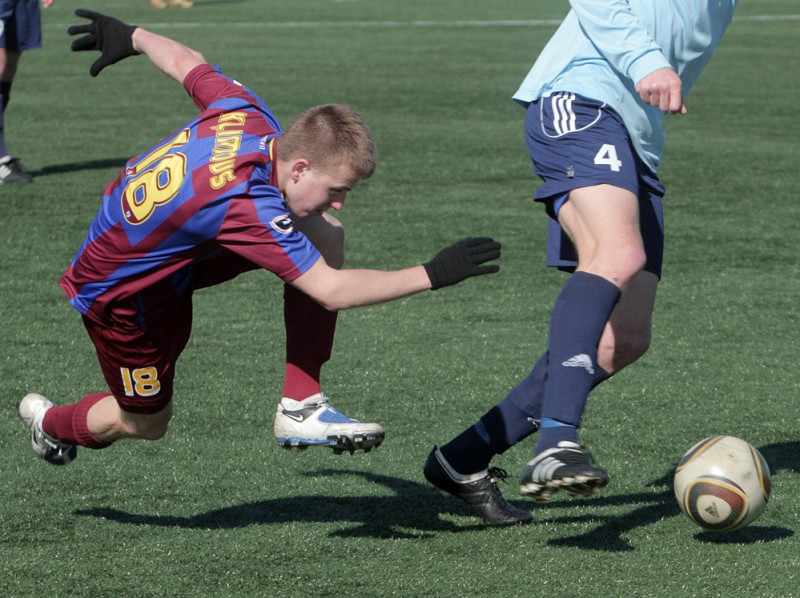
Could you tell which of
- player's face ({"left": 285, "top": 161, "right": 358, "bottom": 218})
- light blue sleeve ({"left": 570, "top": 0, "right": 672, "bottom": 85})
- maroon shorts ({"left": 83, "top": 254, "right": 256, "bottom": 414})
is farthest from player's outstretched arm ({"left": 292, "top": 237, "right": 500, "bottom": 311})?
light blue sleeve ({"left": 570, "top": 0, "right": 672, "bottom": 85})

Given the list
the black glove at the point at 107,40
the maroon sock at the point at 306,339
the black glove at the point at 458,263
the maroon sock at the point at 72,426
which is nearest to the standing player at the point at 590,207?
the black glove at the point at 458,263

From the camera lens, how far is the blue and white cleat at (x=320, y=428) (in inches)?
154

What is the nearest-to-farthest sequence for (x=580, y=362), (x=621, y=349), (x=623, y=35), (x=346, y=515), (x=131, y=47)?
1. (x=580, y=362)
2. (x=623, y=35)
3. (x=621, y=349)
4. (x=346, y=515)
5. (x=131, y=47)

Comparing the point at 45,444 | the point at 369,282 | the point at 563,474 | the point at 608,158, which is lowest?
the point at 45,444

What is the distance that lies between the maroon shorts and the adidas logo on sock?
108 centimetres

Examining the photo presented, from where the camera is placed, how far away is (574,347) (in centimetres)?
351

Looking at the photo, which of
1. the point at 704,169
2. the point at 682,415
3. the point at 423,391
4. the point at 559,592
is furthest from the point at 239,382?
the point at 704,169

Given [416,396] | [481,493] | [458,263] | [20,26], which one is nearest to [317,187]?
[458,263]

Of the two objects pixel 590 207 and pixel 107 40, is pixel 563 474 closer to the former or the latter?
pixel 590 207

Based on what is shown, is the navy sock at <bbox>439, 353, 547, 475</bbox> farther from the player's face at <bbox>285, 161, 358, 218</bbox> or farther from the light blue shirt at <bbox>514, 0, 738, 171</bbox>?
the player's face at <bbox>285, 161, 358, 218</bbox>

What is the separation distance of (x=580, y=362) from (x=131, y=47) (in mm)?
2032

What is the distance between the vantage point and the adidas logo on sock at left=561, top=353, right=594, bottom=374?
11.4 ft

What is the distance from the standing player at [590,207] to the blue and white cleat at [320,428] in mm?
363

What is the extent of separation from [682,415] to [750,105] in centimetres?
839
